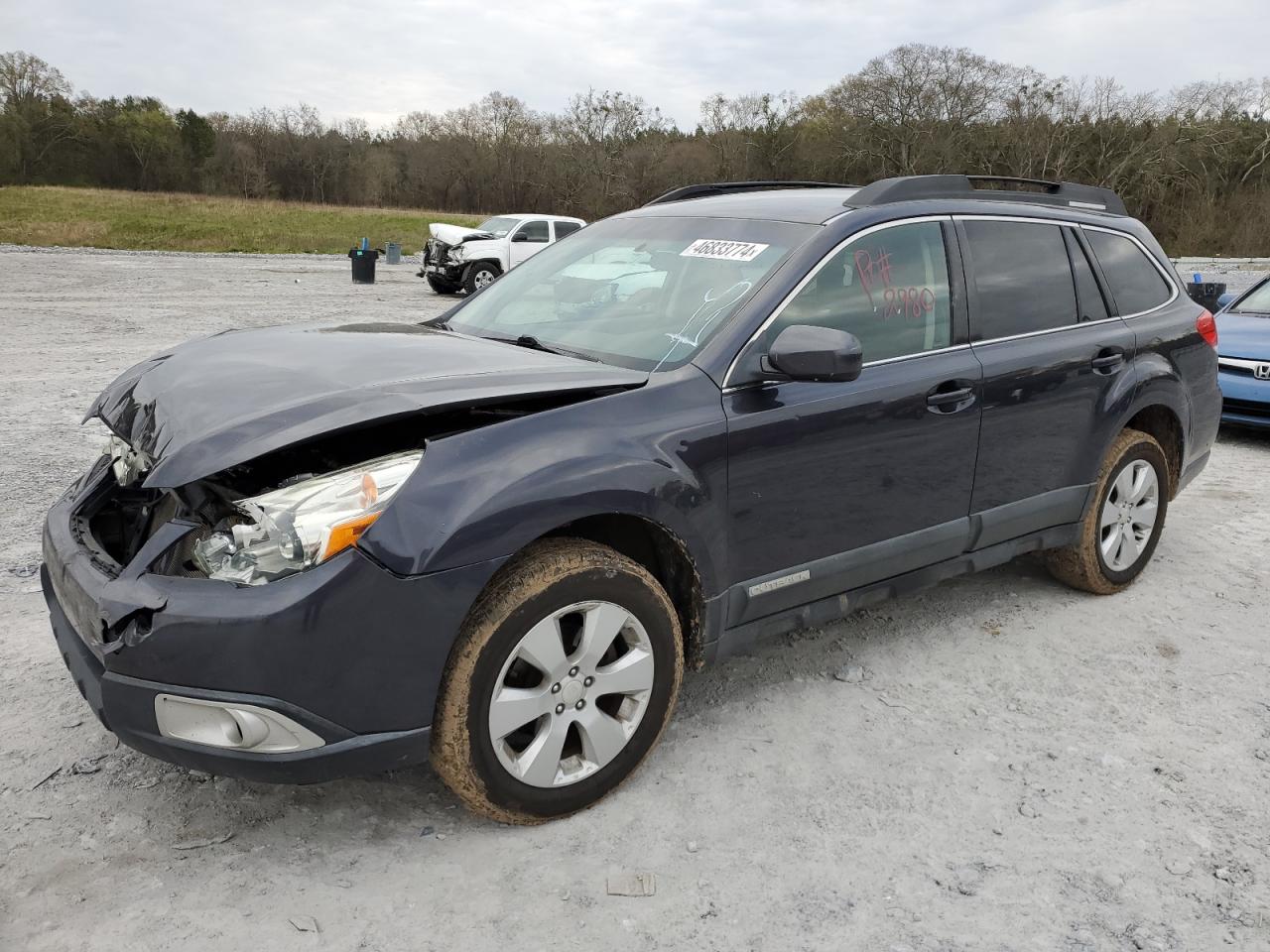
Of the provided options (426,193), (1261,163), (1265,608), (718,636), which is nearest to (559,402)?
(718,636)

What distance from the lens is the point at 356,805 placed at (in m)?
A: 2.76

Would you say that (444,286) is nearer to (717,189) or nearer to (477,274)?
(477,274)

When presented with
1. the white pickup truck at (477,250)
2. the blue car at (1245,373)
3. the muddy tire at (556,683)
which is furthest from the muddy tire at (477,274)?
the muddy tire at (556,683)

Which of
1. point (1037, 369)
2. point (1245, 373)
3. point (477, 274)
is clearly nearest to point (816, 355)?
point (1037, 369)

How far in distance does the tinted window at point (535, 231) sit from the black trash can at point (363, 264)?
3.21m

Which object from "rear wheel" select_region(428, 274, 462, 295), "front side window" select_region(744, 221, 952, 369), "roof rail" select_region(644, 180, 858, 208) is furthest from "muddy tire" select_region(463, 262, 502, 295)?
"front side window" select_region(744, 221, 952, 369)

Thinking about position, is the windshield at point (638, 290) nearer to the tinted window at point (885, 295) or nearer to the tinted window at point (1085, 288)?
the tinted window at point (885, 295)

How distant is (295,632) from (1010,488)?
280cm

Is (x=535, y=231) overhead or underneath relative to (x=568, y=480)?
overhead

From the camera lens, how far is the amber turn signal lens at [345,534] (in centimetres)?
224

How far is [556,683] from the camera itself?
2.57 metres

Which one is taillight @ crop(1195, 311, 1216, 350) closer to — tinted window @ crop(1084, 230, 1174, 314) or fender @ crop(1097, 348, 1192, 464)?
tinted window @ crop(1084, 230, 1174, 314)

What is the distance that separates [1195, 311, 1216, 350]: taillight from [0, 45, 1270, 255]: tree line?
4860 cm

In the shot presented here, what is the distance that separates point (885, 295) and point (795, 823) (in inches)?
Answer: 71.4
